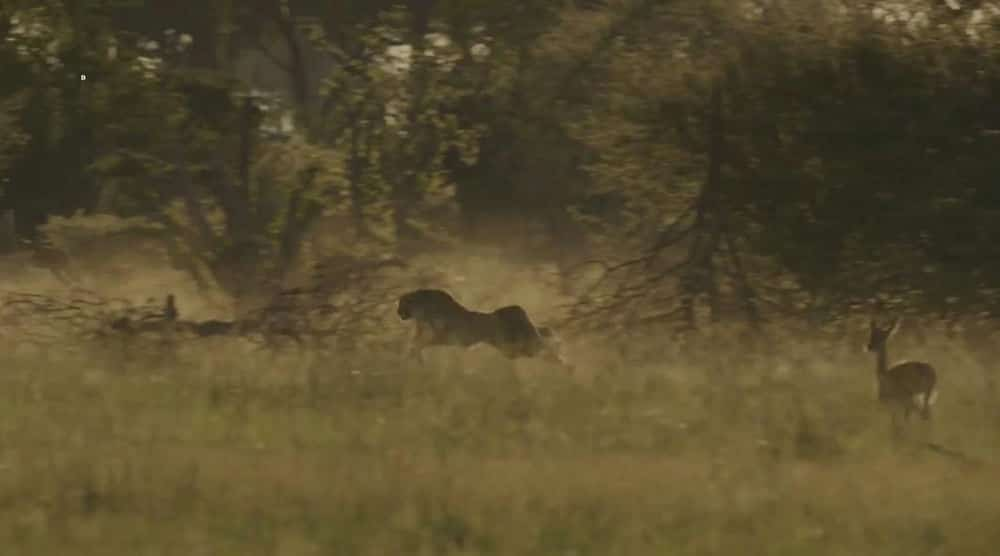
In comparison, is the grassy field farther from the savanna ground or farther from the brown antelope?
the brown antelope

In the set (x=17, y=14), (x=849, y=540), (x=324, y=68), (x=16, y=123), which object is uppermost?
(x=849, y=540)

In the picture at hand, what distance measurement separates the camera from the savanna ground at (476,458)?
24.6 feet

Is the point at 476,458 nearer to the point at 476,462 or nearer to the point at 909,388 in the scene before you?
the point at 476,462

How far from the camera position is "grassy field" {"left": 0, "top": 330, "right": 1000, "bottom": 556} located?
7.50m

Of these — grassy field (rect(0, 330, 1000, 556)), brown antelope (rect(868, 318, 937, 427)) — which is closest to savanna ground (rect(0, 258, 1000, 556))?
grassy field (rect(0, 330, 1000, 556))

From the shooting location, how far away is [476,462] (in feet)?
29.4

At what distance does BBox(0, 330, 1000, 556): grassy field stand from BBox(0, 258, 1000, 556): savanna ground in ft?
0.06

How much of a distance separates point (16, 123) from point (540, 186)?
7.07 meters

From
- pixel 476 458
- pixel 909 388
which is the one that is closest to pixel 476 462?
pixel 476 458

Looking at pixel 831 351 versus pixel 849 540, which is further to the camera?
pixel 831 351

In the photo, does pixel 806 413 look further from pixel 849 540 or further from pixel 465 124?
pixel 465 124

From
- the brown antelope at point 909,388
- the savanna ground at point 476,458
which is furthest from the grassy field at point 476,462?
the brown antelope at point 909,388

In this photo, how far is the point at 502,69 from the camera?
Result: 19.7m

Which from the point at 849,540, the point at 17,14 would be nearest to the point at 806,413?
the point at 849,540
